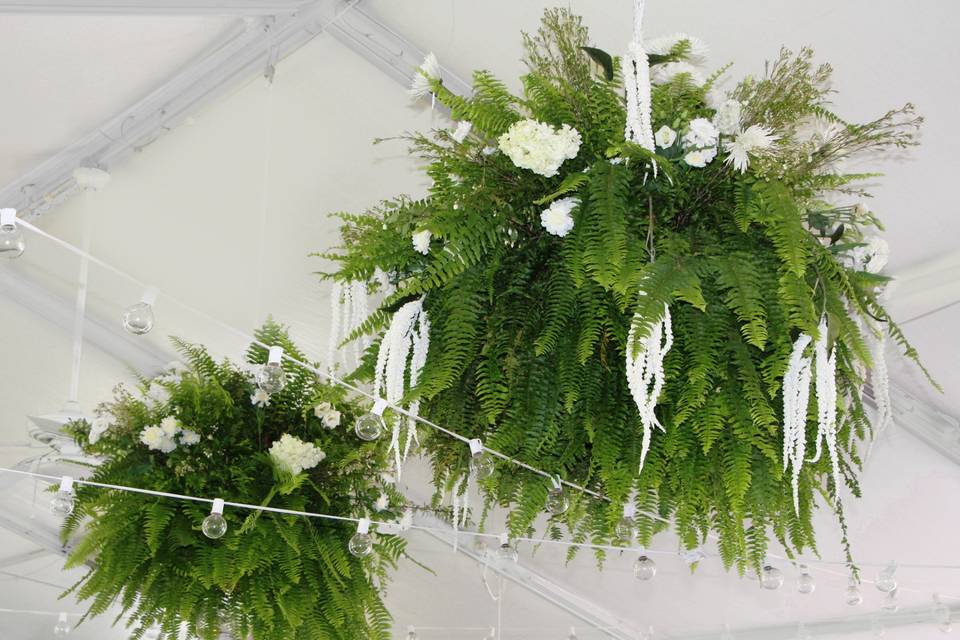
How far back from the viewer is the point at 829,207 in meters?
1.76

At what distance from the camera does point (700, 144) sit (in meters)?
1.56

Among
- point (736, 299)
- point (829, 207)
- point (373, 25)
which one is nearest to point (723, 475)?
point (736, 299)

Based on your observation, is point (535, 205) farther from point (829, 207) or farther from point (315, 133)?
point (315, 133)

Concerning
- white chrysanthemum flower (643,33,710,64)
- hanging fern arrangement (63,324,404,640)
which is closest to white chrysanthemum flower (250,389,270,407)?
hanging fern arrangement (63,324,404,640)

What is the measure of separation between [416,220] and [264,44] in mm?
2453

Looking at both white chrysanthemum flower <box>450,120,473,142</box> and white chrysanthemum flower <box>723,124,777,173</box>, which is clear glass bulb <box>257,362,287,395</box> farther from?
white chrysanthemum flower <box>723,124,777,173</box>

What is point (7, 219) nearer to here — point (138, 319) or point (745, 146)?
point (138, 319)

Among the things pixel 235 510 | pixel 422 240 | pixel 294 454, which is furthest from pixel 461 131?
pixel 235 510

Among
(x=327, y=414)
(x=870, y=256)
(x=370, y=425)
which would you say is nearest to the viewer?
(x=870, y=256)

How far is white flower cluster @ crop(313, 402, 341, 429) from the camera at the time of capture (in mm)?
2514

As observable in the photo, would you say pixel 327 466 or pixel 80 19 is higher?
pixel 80 19

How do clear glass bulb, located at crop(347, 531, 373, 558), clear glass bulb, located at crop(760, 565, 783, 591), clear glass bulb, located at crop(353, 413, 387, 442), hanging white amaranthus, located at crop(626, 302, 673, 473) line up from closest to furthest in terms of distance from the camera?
hanging white amaranthus, located at crop(626, 302, 673, 473) < clear glass bulb, located at crop(353, 413, 387, 442) < clear glass bulb, located at crop(347, 531, 373, 558) < clear glass bulb, located at crop(760, 565, 783, 591)

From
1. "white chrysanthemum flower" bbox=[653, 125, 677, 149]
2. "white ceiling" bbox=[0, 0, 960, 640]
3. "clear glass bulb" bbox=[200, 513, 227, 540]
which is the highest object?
"white ceiling" bbox=[0, 0, 960, 640]

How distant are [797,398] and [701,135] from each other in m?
0.42
